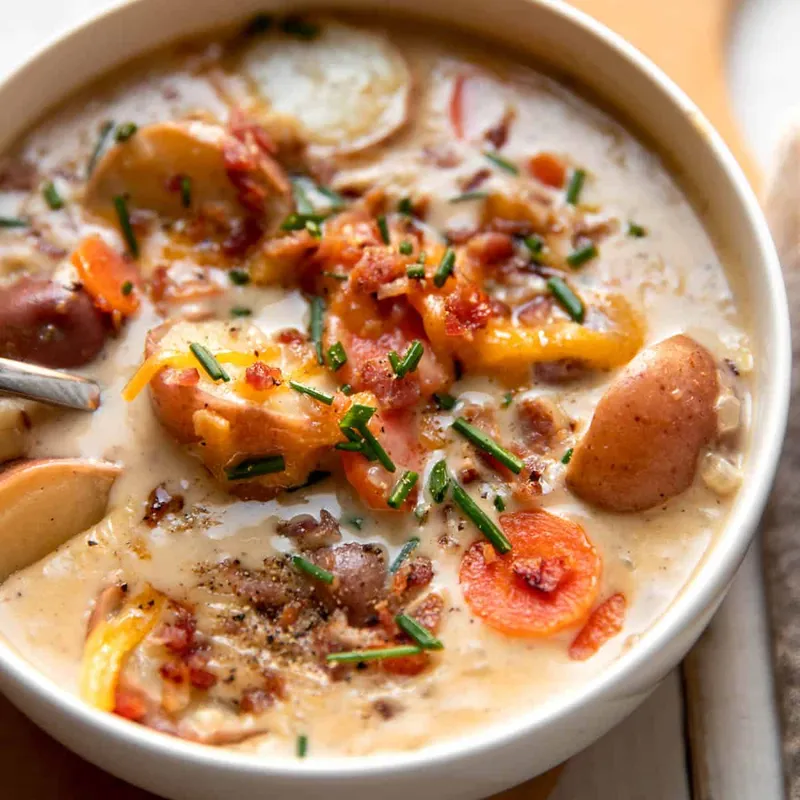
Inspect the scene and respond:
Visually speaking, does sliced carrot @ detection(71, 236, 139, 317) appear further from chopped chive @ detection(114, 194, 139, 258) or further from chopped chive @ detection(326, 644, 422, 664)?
chopped chive @ detection(326, 644, 422, 664)

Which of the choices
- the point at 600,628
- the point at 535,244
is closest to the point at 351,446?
the point at 600,628

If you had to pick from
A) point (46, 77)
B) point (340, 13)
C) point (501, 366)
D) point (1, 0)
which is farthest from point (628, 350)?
point (1, 0)

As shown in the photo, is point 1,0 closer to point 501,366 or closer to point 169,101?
point 169,101

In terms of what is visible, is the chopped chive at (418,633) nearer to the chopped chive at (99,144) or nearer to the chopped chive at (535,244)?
the chopped chive at (535,244)

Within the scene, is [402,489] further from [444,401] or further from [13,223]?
[13,223]

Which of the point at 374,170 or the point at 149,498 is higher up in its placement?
the point at 374,170

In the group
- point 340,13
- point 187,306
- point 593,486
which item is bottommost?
point 187,306

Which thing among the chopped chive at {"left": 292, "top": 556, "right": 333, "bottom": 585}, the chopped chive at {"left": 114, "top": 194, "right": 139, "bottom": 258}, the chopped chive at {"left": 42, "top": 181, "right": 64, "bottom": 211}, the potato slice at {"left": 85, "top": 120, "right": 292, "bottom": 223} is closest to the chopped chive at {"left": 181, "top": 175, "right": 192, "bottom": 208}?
the potato slice at {"left": 85, "top": 120, "right": 292, "bottom": 223}
